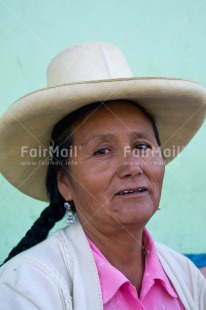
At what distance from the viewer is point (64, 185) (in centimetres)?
196

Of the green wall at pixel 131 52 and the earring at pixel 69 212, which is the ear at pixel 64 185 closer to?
the earring at pixel 69 212

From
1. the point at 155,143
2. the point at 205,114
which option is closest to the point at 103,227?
the point at 155,143

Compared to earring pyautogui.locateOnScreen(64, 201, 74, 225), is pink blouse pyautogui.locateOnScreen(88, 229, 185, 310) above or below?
below

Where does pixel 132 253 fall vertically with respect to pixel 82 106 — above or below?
below

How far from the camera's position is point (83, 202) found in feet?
5.94

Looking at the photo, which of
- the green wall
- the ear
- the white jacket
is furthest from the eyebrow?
the green wall

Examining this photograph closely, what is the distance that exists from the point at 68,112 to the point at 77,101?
143 mm

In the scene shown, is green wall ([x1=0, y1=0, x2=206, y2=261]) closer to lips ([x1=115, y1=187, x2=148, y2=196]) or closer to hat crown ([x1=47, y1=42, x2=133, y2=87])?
hat crown ([x1=47, y1=42, x2=133, y2=87])

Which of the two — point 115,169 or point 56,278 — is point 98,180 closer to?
point 115,169

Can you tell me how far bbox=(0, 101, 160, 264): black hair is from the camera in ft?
6.24

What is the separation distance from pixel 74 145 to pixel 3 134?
0.95 ft

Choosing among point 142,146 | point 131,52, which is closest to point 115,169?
point 142,146

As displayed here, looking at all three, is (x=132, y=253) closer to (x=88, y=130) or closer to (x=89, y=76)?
(x=88, y=130)

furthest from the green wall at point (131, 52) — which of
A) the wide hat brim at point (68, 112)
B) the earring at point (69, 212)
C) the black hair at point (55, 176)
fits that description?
the earring at point (69, 212)
